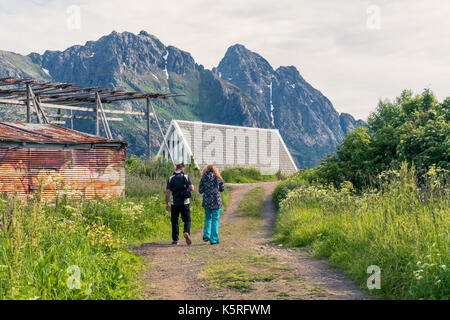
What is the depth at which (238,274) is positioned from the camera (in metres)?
6.31

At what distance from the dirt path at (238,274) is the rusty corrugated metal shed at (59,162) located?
496 centimetres

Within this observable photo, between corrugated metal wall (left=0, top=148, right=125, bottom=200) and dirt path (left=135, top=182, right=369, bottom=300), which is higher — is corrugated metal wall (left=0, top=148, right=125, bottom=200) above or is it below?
above

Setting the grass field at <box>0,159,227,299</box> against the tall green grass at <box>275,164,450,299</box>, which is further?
the tall green grass at <box>275,164,450,299</box>

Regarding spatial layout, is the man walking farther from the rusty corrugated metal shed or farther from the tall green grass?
the rusty corrugated metal shed

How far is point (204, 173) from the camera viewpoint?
10523 mm

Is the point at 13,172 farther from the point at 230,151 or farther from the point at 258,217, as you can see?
the point at 230,151

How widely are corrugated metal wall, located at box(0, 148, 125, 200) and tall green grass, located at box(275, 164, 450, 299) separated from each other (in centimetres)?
698

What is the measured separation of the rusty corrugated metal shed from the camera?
496 inches

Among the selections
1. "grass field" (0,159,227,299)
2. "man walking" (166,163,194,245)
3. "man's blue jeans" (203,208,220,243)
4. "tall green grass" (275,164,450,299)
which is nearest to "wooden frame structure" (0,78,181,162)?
"man walking" (166,163,194,245)

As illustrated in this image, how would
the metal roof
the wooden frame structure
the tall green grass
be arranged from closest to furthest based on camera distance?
1. the tall green grass
2. the metal roof
3. the wooden frame structure

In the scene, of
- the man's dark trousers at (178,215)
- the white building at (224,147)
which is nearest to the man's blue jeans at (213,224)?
the man's dark trousers at (178,215)

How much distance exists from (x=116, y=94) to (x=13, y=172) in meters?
9.83

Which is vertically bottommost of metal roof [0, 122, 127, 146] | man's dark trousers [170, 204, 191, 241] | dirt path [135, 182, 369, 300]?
dirt path [135, 182, 369, 300]
